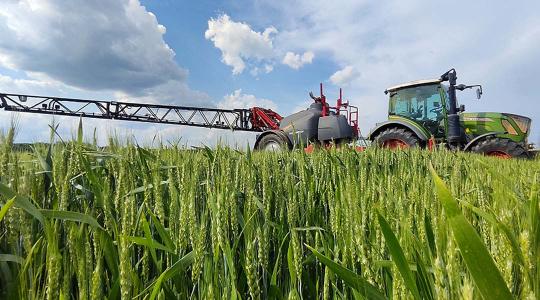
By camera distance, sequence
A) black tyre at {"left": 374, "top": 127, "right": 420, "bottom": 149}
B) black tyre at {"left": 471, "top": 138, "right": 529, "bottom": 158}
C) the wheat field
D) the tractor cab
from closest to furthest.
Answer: the wheat field
black tyre at {"left": 471, "top": 138, "right": 529, "bottom": 158}
black tyre at {"left": 374, "top": 127, "right": 420, "bottom": 149}
the tractor cab

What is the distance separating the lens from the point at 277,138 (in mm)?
8625

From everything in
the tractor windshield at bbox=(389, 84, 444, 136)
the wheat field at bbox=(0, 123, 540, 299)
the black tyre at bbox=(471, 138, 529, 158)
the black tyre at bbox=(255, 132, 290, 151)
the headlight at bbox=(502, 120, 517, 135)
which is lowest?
the wheat field at bbox=(0, 123, 540, 299)

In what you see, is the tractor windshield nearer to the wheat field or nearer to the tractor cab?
the tractor cab

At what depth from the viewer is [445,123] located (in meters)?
7.17

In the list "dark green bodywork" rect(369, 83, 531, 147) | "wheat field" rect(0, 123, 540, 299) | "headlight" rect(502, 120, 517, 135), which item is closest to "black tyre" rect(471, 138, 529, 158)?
"dark green bodywork" rect(369, 83, 531, 147)

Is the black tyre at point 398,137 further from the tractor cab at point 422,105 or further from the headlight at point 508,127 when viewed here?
the headlight at point 508,127

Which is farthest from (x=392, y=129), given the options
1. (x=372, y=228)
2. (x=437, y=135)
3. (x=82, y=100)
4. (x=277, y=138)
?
(x=82, y=100)

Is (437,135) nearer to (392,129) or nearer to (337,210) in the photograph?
(392,129)

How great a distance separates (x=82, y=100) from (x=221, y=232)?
19012 mm

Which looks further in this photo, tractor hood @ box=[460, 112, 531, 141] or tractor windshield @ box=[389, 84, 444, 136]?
tractor windshield @ box=[389, 84, 444, 136]

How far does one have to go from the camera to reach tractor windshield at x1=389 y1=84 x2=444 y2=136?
746cm

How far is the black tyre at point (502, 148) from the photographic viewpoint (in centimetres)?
618

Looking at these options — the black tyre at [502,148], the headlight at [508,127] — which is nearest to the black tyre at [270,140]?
the black tyre at [502,148]

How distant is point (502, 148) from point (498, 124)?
140 centimetres
